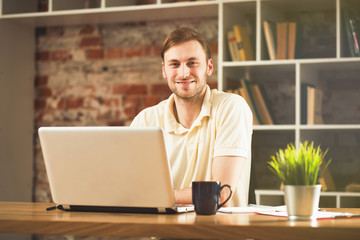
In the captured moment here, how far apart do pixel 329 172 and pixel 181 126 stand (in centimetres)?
117

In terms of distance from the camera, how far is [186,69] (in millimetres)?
2229

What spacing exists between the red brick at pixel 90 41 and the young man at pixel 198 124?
1.32 meters

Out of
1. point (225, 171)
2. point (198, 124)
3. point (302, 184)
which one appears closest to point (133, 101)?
point (198, 124)

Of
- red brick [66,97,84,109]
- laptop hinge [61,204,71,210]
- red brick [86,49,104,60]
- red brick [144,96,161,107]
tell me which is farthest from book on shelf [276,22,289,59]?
laptop hinge [61,204,71,210]

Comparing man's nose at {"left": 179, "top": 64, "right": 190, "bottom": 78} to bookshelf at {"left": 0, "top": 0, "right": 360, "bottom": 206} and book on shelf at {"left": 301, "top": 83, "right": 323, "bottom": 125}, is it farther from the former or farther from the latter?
book on shelf at {"left": 301, "top": 83, "right": 323, "bottom": 125}

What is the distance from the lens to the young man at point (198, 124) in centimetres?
190

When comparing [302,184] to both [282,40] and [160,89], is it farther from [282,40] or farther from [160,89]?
[160,89]

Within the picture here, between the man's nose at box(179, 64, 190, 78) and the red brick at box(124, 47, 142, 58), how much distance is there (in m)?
1.24

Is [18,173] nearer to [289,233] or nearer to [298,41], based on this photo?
[298,41]

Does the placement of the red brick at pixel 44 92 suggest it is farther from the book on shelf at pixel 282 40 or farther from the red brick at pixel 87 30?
the book on shelf at pixel 282 40

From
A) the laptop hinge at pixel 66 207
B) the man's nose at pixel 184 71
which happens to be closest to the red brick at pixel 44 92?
the man's nose at pixel 184 71

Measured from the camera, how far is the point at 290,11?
123 inches

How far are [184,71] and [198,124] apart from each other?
0.28 meters

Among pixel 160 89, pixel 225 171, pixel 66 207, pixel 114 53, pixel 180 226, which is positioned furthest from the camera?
pixel 114 53
